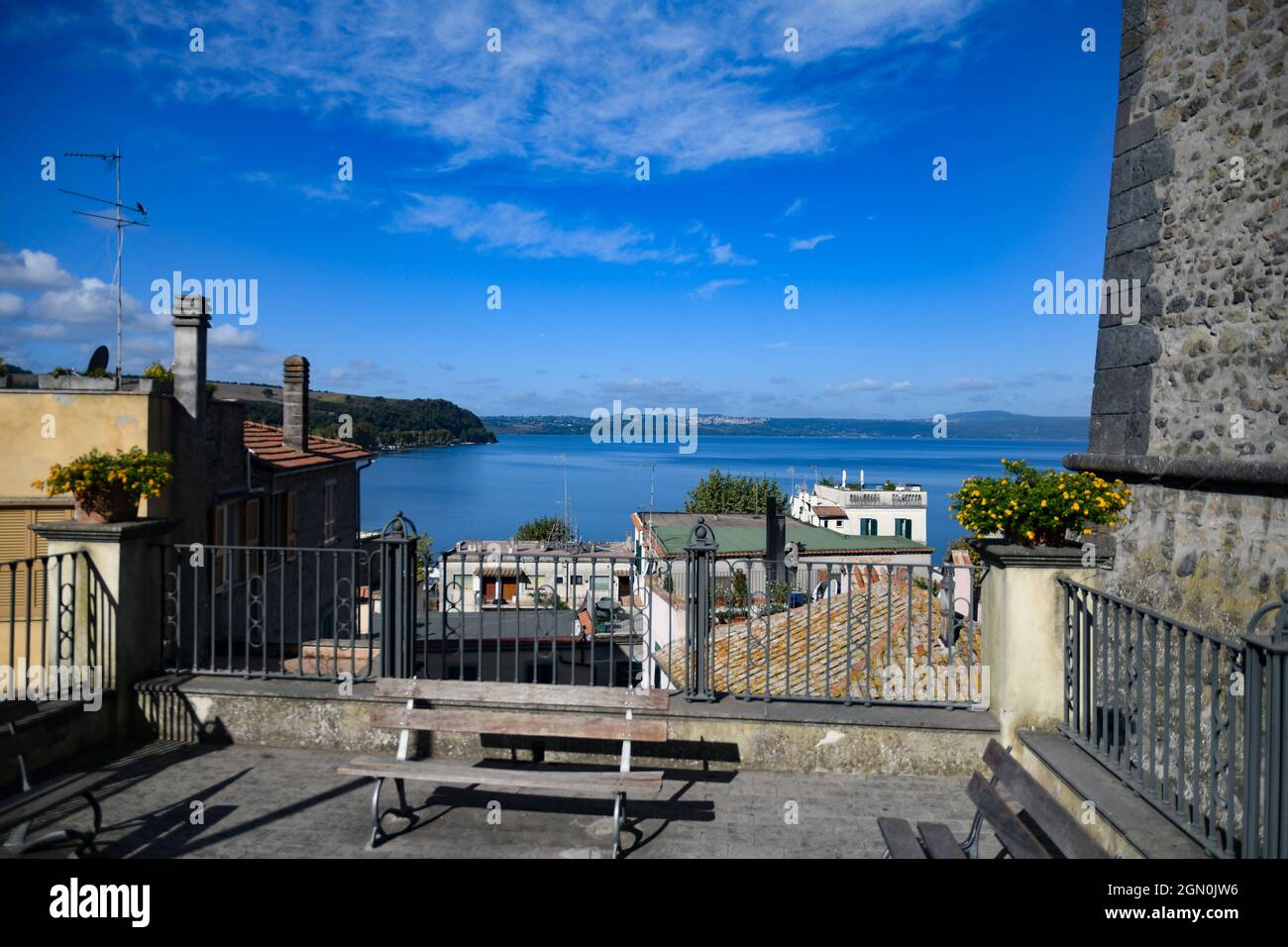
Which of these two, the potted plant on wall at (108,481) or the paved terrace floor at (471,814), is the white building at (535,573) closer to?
the paved terrace floor at (471,814)

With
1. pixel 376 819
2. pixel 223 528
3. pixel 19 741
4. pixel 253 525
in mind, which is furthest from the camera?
pixel 253 525

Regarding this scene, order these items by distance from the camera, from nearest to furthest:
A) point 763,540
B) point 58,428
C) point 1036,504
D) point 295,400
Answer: point 1036,504
point 58,428
point 295,400
point 763,540

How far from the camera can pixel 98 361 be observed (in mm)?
14117

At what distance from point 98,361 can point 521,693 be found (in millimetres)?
12515

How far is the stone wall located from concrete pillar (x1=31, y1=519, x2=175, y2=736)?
23.7 ft

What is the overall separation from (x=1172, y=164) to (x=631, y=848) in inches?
244

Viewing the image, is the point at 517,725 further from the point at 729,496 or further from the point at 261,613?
the point at 729,496

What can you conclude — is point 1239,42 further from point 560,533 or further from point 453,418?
point 453,418

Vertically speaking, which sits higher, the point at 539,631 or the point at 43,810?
the point at 43,810

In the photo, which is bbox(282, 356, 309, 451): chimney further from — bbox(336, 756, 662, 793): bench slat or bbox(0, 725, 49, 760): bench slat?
bbox(336, 756, 662, 793): bench slat

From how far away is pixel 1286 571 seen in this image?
5.09 metres

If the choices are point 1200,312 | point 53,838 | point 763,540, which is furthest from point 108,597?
point 763,540
